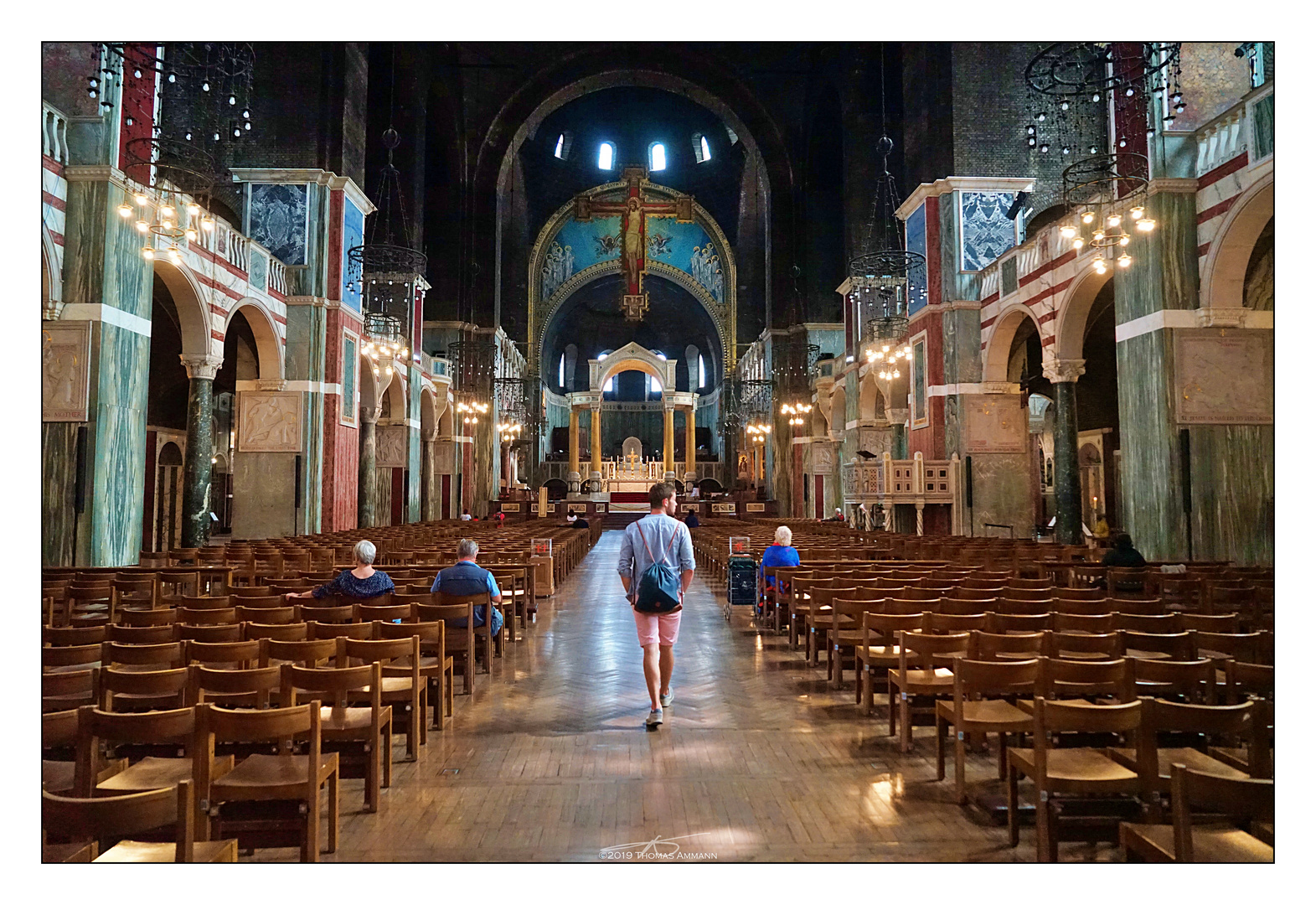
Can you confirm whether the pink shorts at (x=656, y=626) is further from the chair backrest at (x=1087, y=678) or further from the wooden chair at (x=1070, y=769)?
the wooden chair at (x=1070, y=769)

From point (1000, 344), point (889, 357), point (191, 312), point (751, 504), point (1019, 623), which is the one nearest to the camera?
point (1019, 623)

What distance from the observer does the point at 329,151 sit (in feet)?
59.5

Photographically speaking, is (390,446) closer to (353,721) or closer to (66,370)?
(66,370)

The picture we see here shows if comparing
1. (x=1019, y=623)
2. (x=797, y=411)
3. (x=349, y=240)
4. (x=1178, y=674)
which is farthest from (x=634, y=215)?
(x=1178, y=674)

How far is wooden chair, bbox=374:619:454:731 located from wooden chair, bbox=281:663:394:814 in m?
0.73

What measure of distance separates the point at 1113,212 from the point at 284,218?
51.7 feet

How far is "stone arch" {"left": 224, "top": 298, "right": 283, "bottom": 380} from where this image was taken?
53.6 ft

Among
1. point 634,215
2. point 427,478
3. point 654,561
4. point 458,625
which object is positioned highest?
point 634,215

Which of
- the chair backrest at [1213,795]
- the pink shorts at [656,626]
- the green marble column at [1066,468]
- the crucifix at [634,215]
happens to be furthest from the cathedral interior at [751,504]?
the crucifix at [634,215]

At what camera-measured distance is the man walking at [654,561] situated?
538 centimetres

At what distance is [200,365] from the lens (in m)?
14.5

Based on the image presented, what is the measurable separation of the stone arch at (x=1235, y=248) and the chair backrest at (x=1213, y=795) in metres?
9.73

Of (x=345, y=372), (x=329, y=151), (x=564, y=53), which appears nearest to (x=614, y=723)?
(x=345, y=372)

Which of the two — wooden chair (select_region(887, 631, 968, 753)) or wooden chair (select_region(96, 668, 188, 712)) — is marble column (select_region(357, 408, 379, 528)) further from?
wooden chair (select_region(887, 631, 968, 753))
